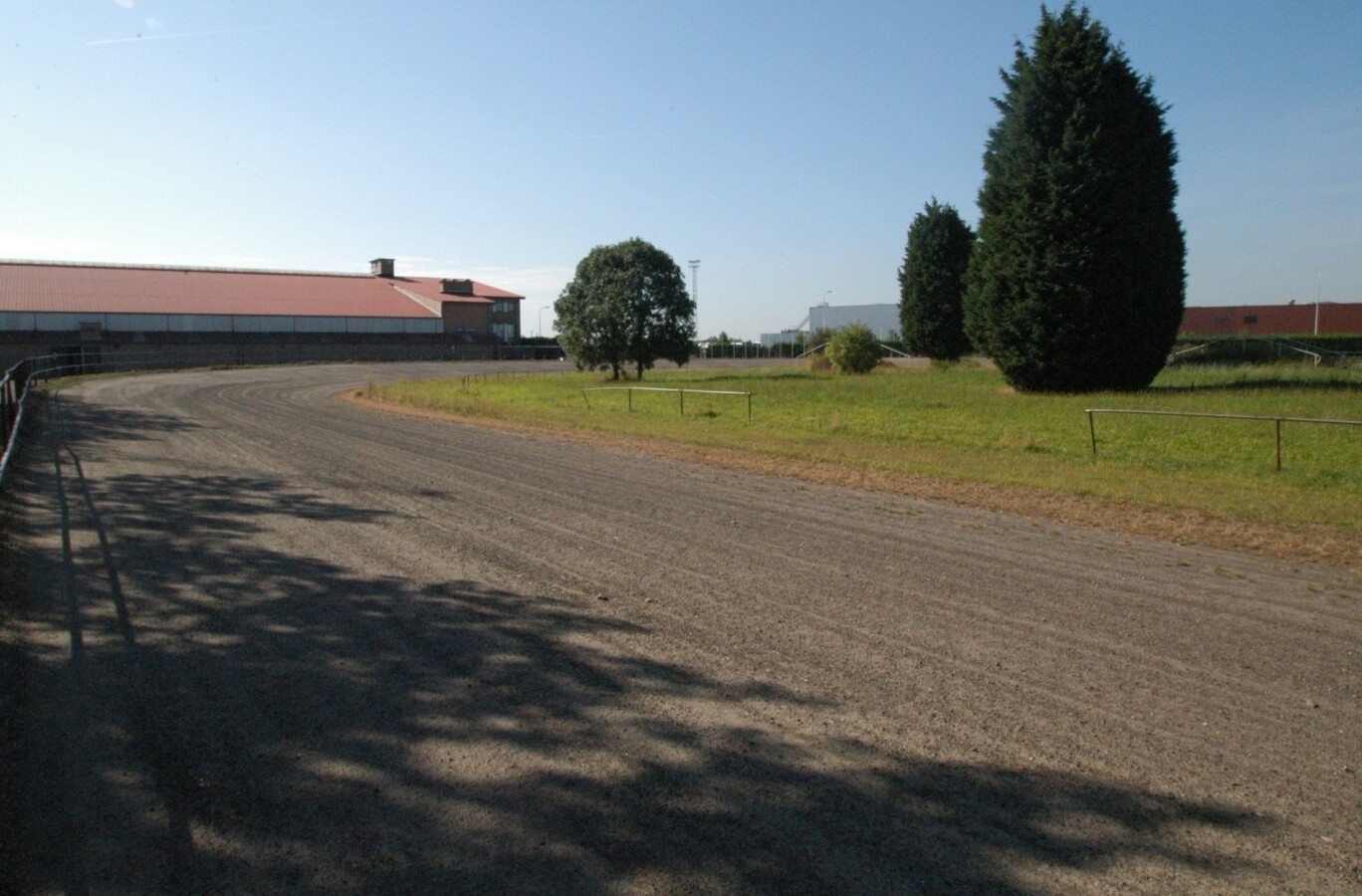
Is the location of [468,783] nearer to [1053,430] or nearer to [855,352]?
[1053,430]

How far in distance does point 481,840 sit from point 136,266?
83345 millimetres

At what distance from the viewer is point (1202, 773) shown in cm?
468

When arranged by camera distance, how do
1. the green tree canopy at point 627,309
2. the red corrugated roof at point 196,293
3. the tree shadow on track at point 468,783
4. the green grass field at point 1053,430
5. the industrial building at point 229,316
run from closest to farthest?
the tree shadow on track at point 468,783, the green grass field at point 1053,430, the green tree canopy at point 627,309, the industrial building at point 229,316, the red corrugated roof at point 196,293

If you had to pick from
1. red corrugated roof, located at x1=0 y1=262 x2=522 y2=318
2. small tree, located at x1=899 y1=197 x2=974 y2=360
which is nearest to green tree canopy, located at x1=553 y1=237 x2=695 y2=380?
small tree, located at x1=899 y1=197 x2=974 y2=360

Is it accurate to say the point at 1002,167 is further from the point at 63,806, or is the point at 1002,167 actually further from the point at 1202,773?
the point at 63,806

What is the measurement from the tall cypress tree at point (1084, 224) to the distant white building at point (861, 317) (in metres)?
65.3

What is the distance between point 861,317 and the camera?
103375mm

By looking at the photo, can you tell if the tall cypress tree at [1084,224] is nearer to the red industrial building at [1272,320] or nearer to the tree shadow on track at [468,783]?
the tree shadow on track at [468,783]

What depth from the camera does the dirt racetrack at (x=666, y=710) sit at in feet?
12.9

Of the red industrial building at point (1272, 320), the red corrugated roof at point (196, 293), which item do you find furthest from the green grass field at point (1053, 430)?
the red industrial building at point (1272, 320)

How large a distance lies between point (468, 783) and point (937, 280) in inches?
1862

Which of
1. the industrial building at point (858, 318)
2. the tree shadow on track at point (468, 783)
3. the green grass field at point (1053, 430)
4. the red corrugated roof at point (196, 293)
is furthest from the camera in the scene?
the industrial building at point (858, 318)

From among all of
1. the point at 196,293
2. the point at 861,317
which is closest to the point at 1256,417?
the point at 196,293

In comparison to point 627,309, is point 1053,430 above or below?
below
